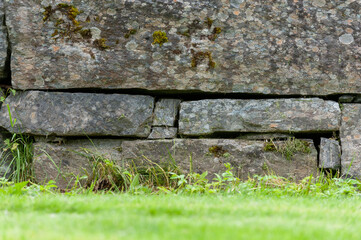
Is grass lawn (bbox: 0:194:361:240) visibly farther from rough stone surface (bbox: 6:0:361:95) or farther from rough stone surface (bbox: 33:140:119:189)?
rough stone surface (bbox: 6:0:361:95)

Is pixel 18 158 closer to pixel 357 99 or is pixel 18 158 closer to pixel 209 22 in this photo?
pixel 209 22

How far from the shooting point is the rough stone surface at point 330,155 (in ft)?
12.7

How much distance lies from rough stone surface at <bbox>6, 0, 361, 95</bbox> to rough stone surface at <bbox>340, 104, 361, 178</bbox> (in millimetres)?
220

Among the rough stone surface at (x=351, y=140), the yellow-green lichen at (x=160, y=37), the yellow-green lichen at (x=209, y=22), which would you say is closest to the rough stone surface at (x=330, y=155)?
the rough stone surface at (x=351, y=140)

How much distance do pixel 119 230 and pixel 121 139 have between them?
2453 mm

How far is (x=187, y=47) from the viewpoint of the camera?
3979 mm

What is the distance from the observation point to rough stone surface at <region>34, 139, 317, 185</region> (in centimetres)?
389

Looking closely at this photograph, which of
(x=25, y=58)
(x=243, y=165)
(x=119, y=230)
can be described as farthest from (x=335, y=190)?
(x=25, y=58)

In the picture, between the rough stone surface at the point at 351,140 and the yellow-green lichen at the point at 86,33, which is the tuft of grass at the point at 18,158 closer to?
the yellow-green lichen at the point at 86,33

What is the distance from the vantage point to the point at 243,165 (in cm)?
390

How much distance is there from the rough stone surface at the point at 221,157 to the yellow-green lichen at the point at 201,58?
29.1 inches

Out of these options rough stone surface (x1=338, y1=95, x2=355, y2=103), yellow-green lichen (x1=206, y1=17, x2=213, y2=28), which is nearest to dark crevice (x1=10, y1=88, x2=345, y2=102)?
rough stone surface (x1=338, y1=95, x2=355, y2=103)

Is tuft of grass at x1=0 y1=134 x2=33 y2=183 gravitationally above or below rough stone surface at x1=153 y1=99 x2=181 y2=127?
below

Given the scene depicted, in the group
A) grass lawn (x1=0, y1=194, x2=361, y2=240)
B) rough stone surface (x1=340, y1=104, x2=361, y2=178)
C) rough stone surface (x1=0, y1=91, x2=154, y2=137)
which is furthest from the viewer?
rough stone surface (x1=0, y1=91, x2=154, y2=137)
